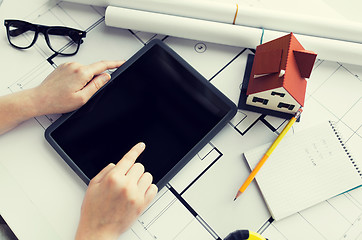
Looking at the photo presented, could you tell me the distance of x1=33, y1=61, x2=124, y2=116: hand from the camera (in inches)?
29.0

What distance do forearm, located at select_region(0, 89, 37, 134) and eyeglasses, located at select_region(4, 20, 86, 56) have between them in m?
0.14

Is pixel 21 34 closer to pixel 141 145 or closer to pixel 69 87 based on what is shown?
pixel 69 87

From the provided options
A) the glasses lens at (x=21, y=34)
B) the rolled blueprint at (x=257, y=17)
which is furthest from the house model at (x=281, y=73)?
the glasses lens at (x=21, y=34)

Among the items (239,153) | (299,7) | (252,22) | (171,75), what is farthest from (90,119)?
(299,7)

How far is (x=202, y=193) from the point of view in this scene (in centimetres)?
72

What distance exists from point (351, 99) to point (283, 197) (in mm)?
279

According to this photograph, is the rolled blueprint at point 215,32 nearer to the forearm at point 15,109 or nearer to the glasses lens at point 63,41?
the glasses lens at point 63,41

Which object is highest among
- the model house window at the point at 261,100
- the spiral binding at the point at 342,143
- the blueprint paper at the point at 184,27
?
the blueprint paper at the point at 184,27

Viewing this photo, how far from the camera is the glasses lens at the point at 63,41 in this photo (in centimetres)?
82

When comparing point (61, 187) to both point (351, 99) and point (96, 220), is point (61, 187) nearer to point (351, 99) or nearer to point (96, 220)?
point (96, 220)

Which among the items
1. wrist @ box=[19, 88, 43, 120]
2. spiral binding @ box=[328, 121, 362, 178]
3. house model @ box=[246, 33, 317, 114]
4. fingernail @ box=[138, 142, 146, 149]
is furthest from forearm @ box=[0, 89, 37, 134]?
spiral binding @ box=[328, 121, 362, 178]

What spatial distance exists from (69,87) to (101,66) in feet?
0.27

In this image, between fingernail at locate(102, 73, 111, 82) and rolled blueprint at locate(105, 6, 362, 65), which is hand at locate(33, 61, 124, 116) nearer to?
fingernail at locate(102, 73, 111, 82)

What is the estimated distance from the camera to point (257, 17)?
802 mm
